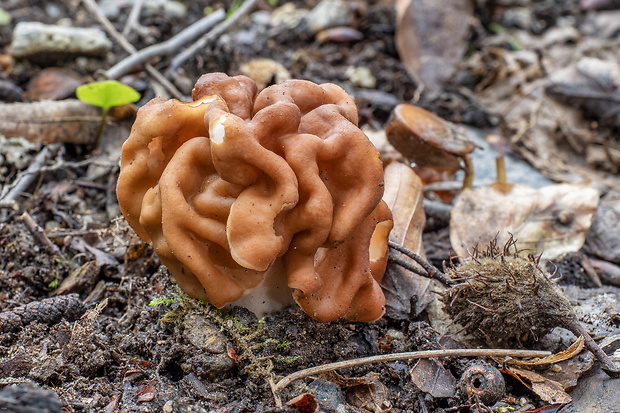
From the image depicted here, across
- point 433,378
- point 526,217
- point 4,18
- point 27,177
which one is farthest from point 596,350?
point 4,18

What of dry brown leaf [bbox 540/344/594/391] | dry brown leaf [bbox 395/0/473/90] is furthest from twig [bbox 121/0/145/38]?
dry brown leaf [bbox 540/344/594/391]

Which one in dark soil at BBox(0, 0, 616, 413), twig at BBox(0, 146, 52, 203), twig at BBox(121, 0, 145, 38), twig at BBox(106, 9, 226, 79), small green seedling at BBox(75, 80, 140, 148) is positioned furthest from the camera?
twig at BBox(121, 0, 145, 38)

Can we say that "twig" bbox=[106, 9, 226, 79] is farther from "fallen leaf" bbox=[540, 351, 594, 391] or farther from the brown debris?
"fallen leaf" bbox=[540, 351, 594, 391]

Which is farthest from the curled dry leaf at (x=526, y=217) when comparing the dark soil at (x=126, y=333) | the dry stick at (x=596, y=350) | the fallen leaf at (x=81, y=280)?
the fallen leaf at (x=81, y=280)

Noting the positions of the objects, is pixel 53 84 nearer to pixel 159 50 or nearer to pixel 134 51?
pixel 134 51

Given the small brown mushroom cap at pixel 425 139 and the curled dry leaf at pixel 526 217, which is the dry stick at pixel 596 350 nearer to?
the curled dry leaf at pixel 526 217

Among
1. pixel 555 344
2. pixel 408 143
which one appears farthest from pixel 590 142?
pixel 555 344
